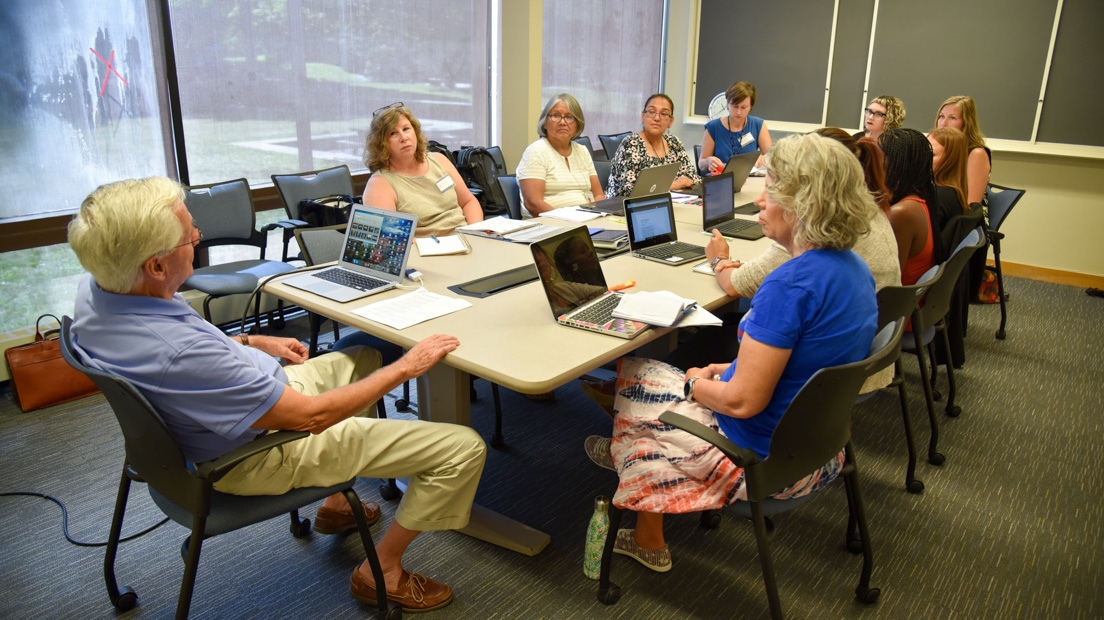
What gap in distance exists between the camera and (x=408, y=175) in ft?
10.7

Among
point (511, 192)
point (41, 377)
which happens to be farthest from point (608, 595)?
point (41, 377)

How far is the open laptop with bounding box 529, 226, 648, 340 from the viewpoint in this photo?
6.66ft

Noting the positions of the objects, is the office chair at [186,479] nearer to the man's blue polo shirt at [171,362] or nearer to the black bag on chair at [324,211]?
the man's blue polo shirt at [171,362]

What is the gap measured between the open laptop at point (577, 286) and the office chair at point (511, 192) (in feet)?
5.75

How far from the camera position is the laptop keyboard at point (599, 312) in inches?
81.3

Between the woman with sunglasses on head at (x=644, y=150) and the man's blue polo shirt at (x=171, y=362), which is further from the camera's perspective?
the woman with sunglasses on head at (x=644, y=150)

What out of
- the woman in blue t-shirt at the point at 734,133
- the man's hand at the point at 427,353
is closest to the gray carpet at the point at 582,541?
the man's hand at the point at 427,353

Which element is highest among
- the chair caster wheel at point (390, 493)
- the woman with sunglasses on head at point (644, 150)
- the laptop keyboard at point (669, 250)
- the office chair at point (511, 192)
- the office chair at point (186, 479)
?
the woman with sunglasses on head at point (644, 150)

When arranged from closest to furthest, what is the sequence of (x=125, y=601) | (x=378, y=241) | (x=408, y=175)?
1. (x=125, y=601)
2. (x=378, y=241)
3. (x=408, y=175)

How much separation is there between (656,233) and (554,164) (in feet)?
3.96

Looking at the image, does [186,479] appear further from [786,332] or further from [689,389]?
[786,332]

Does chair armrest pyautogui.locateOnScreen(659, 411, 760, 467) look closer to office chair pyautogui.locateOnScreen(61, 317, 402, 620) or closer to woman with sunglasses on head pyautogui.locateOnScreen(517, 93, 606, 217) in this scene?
office chair pyautogui.locateOnScreen(61, 317, 402, 620)

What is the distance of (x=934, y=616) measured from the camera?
6.43 feet

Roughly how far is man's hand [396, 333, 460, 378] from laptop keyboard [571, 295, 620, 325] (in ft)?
1.32
